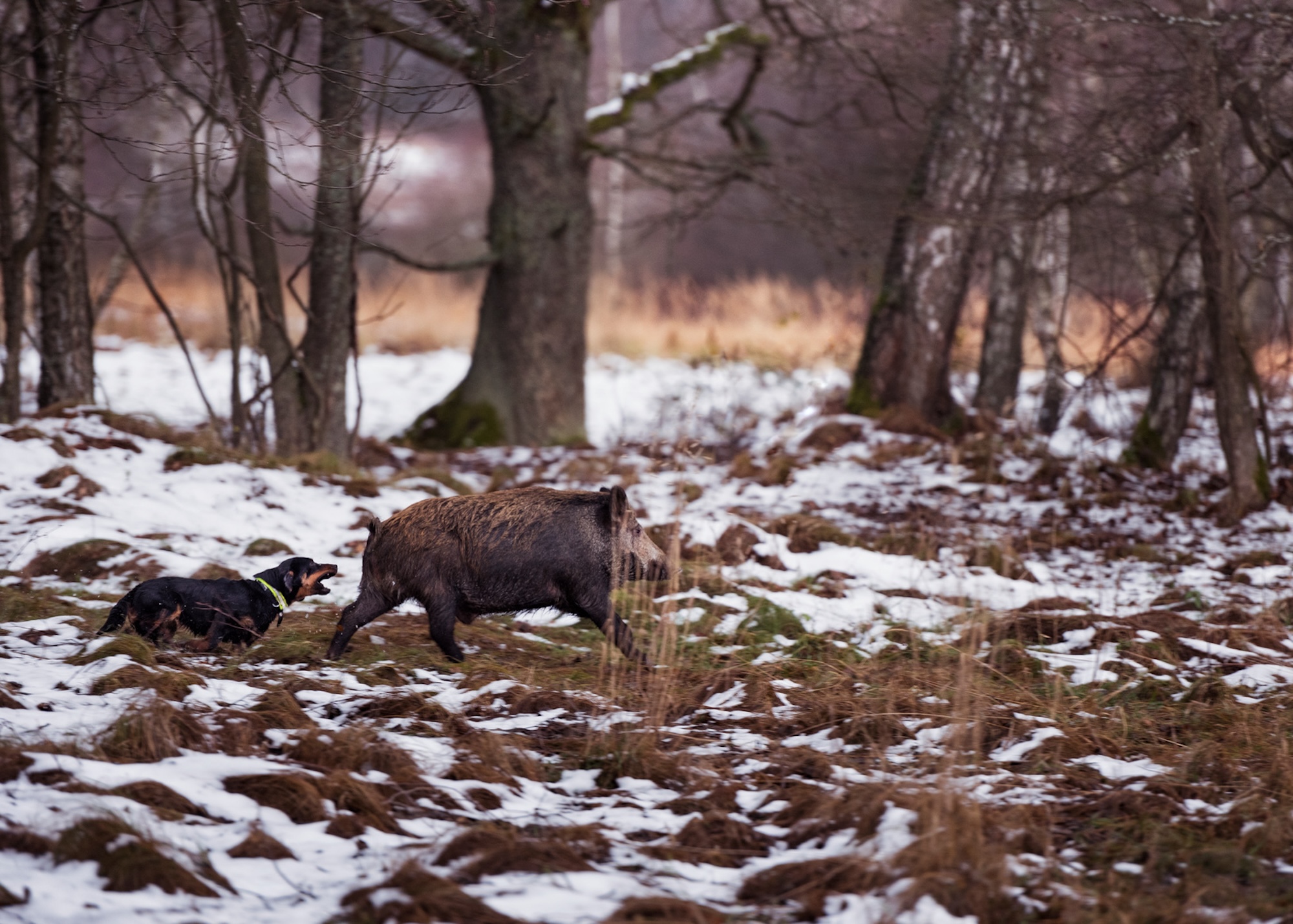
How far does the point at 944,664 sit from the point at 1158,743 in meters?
1.08

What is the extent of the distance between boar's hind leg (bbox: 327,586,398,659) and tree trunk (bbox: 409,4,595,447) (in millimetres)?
6956

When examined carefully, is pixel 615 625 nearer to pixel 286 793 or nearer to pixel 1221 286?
pixel 286 793

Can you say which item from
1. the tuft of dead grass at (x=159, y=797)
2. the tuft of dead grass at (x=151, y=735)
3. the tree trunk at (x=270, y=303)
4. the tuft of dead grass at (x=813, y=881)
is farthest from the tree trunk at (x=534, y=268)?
the tuft of dead grass at (x=813, y=881)

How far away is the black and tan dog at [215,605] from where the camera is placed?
16.1 ft

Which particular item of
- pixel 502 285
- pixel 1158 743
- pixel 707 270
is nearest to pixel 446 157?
pixel 707 270

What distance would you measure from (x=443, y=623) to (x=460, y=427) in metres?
7.17

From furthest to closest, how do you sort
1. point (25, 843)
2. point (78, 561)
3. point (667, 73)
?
point (667, 73) < point (78, 561) < point (25, 843)

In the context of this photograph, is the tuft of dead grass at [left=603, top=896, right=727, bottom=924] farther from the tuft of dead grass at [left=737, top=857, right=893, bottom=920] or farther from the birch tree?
the birch tree

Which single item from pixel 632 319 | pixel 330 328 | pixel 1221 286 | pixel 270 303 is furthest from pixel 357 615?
pixel 632 319

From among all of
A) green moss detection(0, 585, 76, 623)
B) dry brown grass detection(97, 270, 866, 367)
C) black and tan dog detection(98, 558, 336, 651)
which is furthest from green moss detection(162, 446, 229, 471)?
dry brown grass detection(97, 270, 866, 367)

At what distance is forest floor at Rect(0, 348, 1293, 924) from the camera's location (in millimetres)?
3047

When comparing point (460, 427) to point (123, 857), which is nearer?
point (123, 857)

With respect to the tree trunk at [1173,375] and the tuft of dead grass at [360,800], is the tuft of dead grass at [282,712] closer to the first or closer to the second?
the tuft of dead grass at [360,800]

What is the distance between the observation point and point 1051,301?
1333 cm
